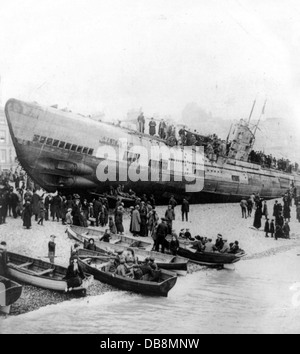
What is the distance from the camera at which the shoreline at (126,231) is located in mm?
11281

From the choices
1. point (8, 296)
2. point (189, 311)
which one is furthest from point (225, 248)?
point (8, 296)

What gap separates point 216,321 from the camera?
1119 cm

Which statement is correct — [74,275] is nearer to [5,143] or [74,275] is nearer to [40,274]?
[40,274]

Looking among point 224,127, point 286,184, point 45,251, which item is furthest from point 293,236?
point 224,127

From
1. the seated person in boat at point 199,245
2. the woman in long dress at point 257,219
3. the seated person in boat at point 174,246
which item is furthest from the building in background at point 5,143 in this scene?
the woman in long dress at point 257,219

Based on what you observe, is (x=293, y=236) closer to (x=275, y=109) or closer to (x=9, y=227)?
(x=275, y=109)

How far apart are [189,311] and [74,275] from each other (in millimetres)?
3238

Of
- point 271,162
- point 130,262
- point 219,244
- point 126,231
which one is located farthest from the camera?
point 271,162

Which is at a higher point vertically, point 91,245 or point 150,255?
point 91,245

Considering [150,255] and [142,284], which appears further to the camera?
[150,255]

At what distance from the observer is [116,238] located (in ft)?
53.3

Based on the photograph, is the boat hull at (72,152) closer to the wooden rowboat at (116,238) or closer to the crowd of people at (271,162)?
the wooden rowboat at (116,238)

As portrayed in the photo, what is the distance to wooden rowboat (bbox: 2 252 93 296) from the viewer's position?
1121 cm

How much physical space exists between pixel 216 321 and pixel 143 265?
102 inches
